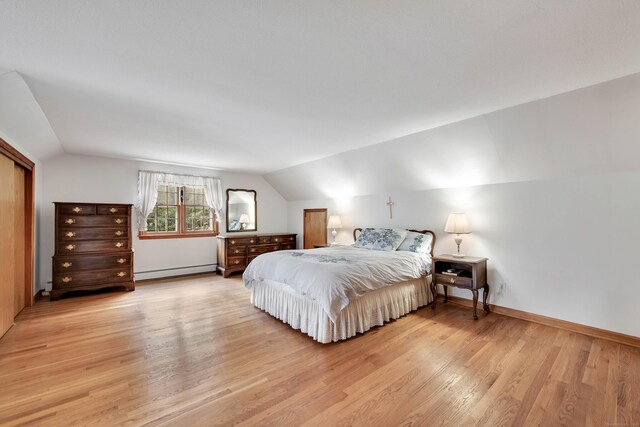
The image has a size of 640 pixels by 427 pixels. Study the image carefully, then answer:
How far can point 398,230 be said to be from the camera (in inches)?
177

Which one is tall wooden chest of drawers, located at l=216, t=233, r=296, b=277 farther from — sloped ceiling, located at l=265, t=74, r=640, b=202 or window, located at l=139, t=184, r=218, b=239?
sloped ceiling, located at l=265, t=74, r=640, b=202

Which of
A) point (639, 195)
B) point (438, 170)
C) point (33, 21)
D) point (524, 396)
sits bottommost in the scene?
point (524, 396)

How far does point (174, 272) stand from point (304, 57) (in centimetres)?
521

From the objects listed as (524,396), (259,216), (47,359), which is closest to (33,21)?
(47,359)

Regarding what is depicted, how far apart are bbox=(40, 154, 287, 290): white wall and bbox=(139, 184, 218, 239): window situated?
161mm

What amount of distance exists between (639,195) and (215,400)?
4135mm

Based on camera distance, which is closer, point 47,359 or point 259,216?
point 47,359

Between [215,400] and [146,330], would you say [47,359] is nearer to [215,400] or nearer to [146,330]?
[146,330]

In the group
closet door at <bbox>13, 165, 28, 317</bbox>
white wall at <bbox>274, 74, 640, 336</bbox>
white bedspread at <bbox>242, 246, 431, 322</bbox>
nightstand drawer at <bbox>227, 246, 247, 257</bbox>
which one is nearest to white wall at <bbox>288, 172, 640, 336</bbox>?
white wall at <bbox>274, 74, 640, 336</bbox>

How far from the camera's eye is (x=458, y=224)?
3740 mm

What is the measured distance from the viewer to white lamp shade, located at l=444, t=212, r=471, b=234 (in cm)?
372

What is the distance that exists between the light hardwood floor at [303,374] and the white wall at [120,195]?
183 cm

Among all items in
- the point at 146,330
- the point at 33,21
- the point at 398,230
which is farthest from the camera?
the point at 398,230

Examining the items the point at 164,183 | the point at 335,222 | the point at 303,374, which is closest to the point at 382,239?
the point at 335,222
